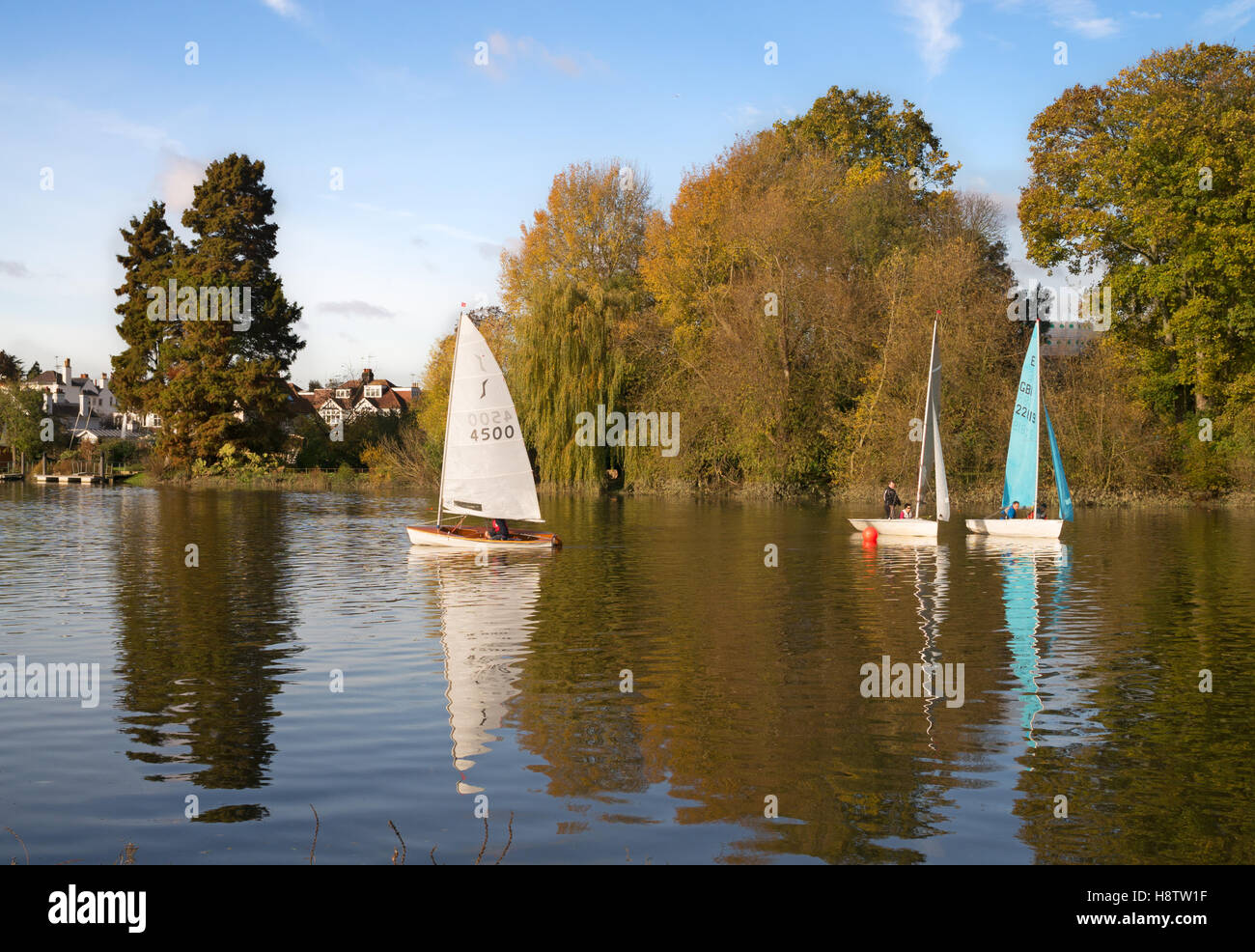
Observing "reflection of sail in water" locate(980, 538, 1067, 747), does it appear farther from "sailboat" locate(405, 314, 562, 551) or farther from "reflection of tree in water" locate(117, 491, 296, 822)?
"sailboat" locate(405, 314, 562, 551)

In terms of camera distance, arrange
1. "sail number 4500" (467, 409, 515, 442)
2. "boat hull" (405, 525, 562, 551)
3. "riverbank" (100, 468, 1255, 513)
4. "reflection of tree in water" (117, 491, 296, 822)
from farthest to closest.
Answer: "riverbank" (100, 468, 1255, 513) → "boat hull" (405, 525, 562, 551) → "sail number 4500" (467, 409, 515, 442) → "reflection of tree in water" (117, 491, 296, 822)

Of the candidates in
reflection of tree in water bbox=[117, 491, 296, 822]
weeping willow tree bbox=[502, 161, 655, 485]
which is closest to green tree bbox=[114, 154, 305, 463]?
weeping willow tree bbox=[502, 161, 655, 485]

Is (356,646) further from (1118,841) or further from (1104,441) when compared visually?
(1104,441)

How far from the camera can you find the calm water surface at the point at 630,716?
9133 millimetres

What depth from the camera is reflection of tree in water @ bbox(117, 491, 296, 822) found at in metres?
11.6

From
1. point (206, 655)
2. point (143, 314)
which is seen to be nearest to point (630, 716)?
point (206, 655)

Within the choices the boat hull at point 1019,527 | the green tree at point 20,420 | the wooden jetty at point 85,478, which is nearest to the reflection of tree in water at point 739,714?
the boat hull at point 1019,527

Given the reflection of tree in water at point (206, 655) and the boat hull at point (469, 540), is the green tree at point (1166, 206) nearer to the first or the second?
the boat hull at point (469, 540)

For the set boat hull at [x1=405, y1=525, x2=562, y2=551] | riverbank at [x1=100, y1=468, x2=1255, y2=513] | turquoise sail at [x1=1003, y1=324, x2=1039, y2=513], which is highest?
turquoise sail at [x1=1003, y1=324, x2=1039, y2=513]

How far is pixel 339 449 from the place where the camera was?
87.6 m

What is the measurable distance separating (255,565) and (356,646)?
43.8ft

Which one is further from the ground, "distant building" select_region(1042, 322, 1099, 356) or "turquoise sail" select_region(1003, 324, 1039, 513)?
"distant building" select_region(1042, 322, 1099, 356)

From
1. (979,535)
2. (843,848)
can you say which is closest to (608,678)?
(843,848)

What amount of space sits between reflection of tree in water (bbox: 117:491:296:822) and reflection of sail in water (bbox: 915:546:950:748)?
293 inches
